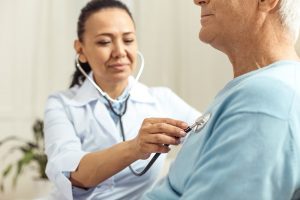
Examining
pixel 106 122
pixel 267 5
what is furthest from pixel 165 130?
pixel 106 122

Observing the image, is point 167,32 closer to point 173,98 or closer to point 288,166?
point 173,98

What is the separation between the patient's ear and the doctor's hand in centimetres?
30

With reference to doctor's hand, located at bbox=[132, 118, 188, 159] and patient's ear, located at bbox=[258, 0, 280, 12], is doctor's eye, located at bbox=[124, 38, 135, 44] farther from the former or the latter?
patient's ear, located at bbox=[258, 0, 280, 12]

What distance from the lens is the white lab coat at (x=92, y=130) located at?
57.7 inches

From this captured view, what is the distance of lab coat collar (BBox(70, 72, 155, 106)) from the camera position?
1.65 metres

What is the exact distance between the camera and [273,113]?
76 centimetres

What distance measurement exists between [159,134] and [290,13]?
392 mm

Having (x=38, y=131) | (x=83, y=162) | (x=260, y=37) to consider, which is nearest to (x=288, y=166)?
(x=260, y=37)

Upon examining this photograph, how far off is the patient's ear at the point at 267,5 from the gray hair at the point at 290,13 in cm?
1

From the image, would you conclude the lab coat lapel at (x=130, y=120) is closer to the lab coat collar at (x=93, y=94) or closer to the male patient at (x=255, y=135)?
the lab coat collar at (x=93, y=94)

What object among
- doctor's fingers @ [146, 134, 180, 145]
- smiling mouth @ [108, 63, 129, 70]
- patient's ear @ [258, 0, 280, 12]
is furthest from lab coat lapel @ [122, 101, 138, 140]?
patient's ear @ [258, 0, 280, 12]

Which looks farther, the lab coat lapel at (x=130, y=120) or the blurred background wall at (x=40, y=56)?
the blurred background wall at (x=40, y=56)

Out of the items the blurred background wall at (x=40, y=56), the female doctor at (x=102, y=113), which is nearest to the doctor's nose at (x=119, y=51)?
the female doctor at (x=102, y=113)

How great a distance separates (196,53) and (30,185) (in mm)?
1304
